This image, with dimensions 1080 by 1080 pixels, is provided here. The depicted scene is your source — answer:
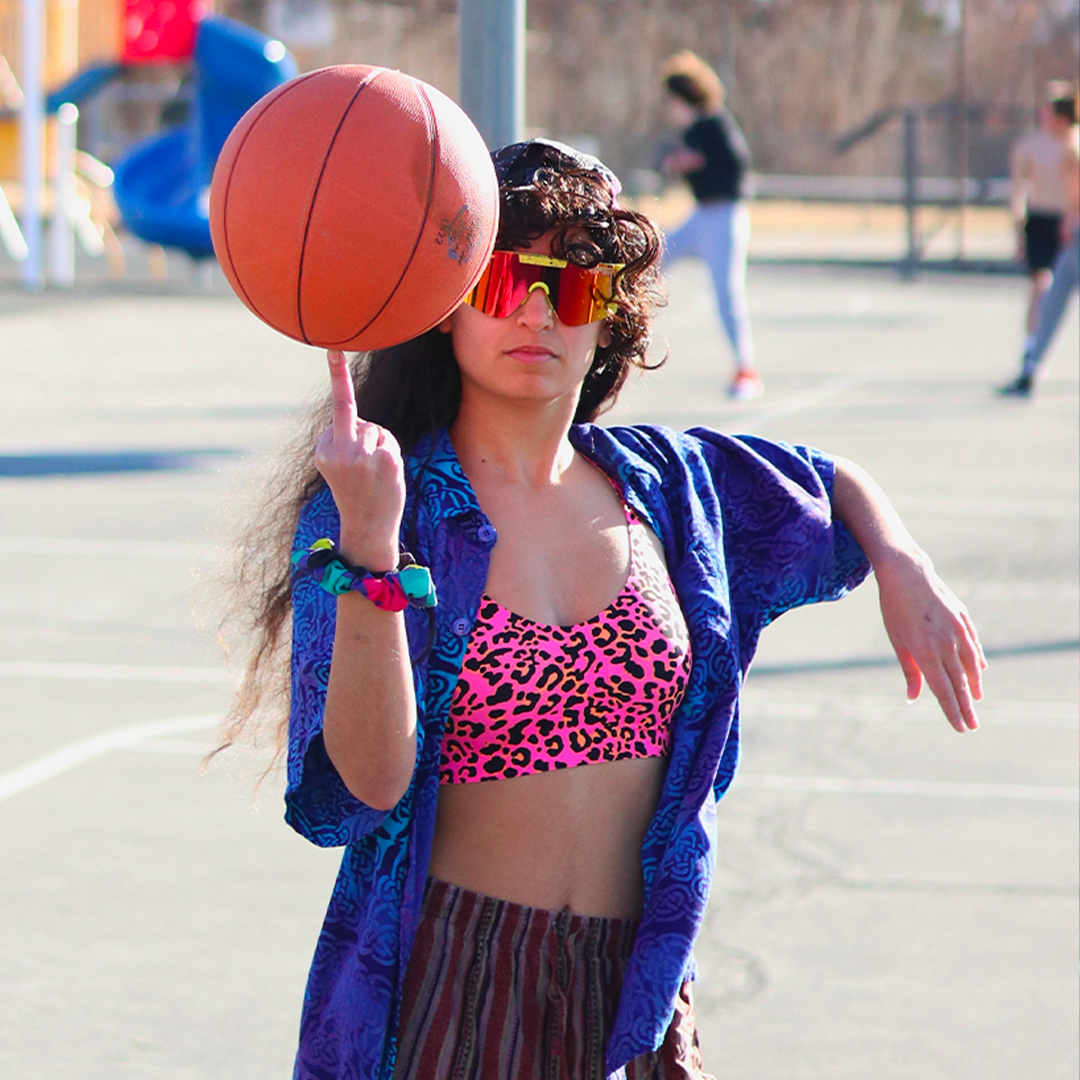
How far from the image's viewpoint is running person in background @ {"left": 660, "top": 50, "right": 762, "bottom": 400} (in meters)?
14.0

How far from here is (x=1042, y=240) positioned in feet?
51.4

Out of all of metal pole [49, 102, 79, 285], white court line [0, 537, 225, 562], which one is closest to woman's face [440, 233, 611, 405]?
white court line [0, 537, 225, 562]

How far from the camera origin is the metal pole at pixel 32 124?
22.1m

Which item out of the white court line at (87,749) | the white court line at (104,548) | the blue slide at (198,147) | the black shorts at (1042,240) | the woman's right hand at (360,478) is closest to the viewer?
the woman's right hand at (360,478)

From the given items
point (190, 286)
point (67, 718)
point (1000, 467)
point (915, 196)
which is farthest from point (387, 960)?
point (915, 196)

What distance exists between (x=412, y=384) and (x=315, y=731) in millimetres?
562

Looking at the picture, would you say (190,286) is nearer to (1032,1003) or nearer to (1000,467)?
(1000,467)

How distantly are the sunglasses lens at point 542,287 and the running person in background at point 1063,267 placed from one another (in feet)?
39.3

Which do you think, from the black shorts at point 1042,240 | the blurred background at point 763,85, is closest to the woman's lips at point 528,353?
the black shorts at point 1042,240

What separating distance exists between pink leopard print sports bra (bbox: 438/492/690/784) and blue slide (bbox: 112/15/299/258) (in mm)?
19436

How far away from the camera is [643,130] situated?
2068 inches

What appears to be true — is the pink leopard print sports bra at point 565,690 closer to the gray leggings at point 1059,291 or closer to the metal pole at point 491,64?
the metal pole at point 491,64

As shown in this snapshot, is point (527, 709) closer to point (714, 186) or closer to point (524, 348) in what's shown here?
point (524, 348)

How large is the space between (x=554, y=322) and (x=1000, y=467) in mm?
9664
